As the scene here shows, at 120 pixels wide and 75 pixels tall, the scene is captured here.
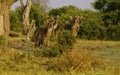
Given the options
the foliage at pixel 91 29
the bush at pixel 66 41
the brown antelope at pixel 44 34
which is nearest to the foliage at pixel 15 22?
the foliage at pixel 91 29

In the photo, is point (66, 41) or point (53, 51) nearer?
point (53, 51)

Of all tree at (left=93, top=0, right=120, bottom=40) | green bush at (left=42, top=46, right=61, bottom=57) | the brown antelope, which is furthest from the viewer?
tree at (left=93, top=0, right=120, bottom=40)

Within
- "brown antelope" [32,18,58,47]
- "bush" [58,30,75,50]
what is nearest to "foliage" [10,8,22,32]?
"brown antelope" [32,18,58,47]

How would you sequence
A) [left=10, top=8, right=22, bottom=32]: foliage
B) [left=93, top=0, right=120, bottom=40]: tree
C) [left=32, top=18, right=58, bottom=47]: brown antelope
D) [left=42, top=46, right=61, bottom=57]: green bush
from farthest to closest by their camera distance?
1. [left=10, top=8, right=22, bottom=32]: foliage
2. [left=93, top=0, right=120, bottom=40]: tree
3. [left=32, top=18, right=58, bottom=47]: brown antelope
4. [left=42, top=46, right=61, bottom=57]: green bush

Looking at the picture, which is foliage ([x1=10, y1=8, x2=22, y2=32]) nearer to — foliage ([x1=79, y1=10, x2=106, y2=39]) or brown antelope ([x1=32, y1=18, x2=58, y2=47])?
foliage ([x1=79, y1=10, x2=106, y2=39])

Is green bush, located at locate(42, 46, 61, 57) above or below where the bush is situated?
below

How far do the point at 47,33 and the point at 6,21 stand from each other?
370cm

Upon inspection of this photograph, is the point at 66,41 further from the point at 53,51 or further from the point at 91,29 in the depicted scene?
the point at 91,29

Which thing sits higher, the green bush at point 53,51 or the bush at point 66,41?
the bush at point 66,41

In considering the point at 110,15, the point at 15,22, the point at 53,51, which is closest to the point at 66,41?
the point at 53,51

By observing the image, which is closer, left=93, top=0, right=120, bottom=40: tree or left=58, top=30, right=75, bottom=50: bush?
left=58, top=30, right=75, bottom=50: bush

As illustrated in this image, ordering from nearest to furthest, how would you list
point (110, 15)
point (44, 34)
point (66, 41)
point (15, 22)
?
point (66, 41) < point (44, 34) < point (110, 15) < point (15, 22)

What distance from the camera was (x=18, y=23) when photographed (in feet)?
110

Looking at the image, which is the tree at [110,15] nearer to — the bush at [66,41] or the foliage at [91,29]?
the foliage at [91,29]
